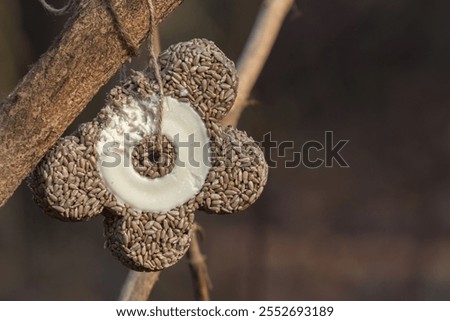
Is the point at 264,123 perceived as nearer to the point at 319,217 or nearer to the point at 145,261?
the point at 319,217

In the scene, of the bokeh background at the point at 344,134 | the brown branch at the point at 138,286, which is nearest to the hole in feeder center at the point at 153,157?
the brown branch at the point at 138,286

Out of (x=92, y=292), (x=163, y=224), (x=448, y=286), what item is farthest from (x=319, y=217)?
(x=163, y=224)

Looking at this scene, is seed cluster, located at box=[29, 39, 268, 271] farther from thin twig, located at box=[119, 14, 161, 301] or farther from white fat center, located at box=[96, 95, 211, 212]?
thin twig, located at box=[119, 14, 161, 301]

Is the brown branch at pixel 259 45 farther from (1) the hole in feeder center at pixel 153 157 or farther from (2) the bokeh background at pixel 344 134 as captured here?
(2) the bokeh background at pixel 344 134

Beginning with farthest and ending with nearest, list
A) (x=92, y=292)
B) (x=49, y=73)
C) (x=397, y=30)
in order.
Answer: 1. (x=92, y=292)
2. (x=397, y=30)
3. (x=49, y=73)

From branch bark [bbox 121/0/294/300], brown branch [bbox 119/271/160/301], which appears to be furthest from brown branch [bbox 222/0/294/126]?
brown branch [bbox 119/271/160/301]

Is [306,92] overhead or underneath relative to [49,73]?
underneath
